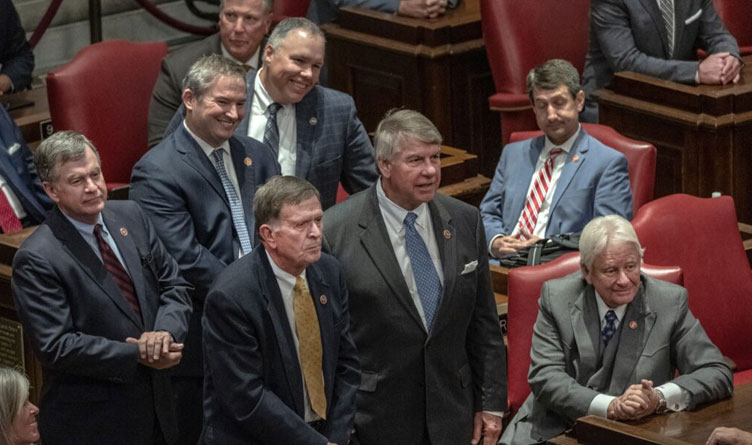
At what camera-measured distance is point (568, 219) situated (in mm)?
4676

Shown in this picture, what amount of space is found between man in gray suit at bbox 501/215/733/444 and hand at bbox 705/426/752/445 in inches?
12.3

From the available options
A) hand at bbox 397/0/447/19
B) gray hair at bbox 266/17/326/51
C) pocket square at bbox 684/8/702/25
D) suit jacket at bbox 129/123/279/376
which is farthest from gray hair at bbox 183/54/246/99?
pocket square at bbox 684/8/702/25

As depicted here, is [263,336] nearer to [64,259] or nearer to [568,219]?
[64,259]

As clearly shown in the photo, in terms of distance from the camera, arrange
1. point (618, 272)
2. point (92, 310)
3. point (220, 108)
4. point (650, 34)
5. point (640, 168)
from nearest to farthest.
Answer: point (92, 310) < point (618, 272) < point (220, 108) < point (640, 168) < point (650, 34)

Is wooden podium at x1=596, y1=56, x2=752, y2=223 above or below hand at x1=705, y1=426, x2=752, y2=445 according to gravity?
above

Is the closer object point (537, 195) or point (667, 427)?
point (667, 427)

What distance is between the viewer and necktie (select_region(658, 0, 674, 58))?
5520 mm

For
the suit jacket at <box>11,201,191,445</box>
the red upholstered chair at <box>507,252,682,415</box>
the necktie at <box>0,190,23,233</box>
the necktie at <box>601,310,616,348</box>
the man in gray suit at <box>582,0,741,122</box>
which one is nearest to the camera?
the suit jacket at <box>11,201,191,445</box>

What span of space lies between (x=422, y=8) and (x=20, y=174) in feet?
6.27

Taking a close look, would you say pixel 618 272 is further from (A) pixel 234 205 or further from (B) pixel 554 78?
(B) pixel 554 78

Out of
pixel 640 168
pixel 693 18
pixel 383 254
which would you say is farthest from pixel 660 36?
pixel 383 254

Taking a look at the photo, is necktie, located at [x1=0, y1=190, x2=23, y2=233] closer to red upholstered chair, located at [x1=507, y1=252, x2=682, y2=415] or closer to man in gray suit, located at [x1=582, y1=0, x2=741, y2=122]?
red upholstered chair, located at [x1=507, y1=252, x2=682, y2=415]

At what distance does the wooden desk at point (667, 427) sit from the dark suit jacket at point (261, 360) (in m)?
0.54

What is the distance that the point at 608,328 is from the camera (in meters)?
3.82
